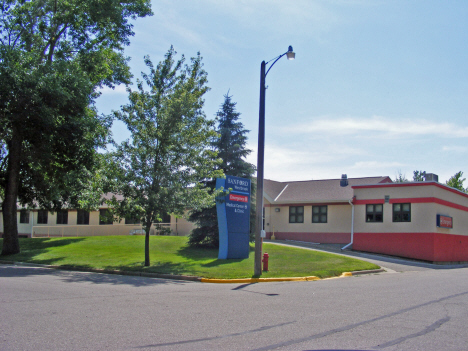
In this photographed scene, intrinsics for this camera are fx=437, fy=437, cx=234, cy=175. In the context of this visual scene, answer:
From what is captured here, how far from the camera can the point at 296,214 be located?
3462 centimetres

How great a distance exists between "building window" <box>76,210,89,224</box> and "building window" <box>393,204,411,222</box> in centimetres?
2863

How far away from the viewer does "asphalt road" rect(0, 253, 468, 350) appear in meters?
5.91

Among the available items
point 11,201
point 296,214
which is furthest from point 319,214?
point 11,201

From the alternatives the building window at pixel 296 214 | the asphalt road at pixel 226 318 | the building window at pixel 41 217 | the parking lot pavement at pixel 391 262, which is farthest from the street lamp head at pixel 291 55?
the building window at pixel 41 217

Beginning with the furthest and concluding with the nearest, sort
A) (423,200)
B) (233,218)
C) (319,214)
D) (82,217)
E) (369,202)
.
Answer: (82,217), (319,214), (369,202), (423,200), (233,218)

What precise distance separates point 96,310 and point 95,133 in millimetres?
13855

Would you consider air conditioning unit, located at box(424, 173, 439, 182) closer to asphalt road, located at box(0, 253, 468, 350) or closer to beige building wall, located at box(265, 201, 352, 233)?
beige building wall, located at box(265, 201, 352, 233)

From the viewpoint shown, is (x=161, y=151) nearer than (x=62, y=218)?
Yes

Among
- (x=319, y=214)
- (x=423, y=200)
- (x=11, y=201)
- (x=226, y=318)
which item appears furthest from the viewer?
(x=319, y=214)

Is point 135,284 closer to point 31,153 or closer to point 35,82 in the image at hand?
point 35,82

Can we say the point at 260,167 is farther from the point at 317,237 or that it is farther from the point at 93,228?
the point at 93,228

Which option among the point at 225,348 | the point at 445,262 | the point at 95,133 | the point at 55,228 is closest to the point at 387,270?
the point at 445,262

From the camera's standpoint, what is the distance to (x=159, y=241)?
90.4 ft

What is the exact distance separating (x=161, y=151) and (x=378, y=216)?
56.1 feet
